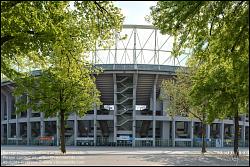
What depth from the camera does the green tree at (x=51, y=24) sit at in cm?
1428

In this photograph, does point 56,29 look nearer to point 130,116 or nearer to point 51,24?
point 51,24

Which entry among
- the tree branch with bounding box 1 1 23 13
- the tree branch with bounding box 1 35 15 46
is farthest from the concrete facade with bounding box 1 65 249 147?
the tree branch with bounding box 1 1 23 13

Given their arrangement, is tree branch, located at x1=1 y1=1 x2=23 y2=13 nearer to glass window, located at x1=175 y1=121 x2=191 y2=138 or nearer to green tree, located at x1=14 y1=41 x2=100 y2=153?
green tree, located at x1=14 y1=41 x2=100 y2=153

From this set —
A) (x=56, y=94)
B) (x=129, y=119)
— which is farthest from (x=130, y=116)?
(x=56, y=94)

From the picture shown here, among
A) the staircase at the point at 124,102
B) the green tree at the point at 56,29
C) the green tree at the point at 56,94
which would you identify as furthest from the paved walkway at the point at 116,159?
the staircase at the point at 124,102

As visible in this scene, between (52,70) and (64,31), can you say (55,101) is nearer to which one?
(52,70)

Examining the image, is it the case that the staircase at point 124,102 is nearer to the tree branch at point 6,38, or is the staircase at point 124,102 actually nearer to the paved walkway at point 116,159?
the paved walkway at point 116,159

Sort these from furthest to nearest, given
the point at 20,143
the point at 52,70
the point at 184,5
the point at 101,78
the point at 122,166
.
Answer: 1. the point at 20,143
2. the point at 101,78
3. the point at 52,70
4. the point at 122,166
5. the point at 184,5

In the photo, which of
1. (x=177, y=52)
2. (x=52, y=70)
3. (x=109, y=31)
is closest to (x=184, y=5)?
(x=177, y=52)

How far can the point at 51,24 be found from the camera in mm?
14758

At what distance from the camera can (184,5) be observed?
39.2 ft

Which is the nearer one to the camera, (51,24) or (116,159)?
(51,24)

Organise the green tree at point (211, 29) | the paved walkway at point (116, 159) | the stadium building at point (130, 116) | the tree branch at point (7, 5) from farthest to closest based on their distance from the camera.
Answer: the stadium building at point (130, 116) → the paved walkway at point (116, 159) → the tree branch at point (7, 5) → the green tree at point (211, 29)

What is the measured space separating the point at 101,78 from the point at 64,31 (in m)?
46.2
